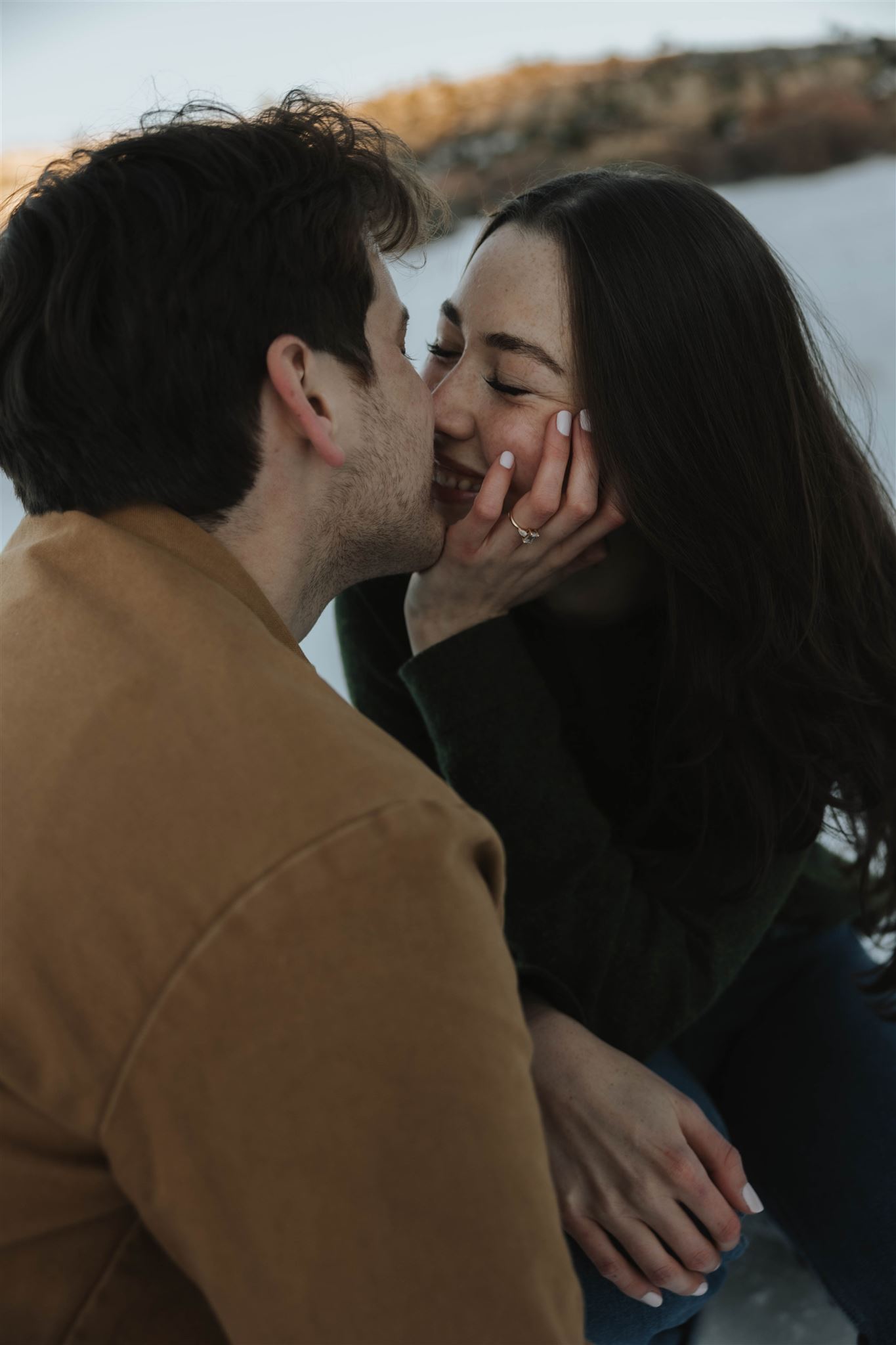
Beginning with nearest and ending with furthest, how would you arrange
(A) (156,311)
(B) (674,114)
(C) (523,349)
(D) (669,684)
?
(A) (156,311) → (C) (523,349) → (D) (669,684) → (B) (674,114)

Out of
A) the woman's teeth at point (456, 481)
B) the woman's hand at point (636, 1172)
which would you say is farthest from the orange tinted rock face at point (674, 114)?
the woman's hand at point (636, 1172)

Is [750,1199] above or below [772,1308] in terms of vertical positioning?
above

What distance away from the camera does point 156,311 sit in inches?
35.7

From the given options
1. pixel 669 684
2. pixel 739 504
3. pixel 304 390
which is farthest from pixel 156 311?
pixel 669 684

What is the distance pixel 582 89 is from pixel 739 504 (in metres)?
1.97

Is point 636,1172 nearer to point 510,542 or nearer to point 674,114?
point 510,542

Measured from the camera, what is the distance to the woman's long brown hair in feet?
4.03

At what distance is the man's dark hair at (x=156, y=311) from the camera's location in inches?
35.9

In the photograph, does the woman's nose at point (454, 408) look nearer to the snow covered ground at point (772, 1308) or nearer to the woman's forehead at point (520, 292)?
the woman's forehead at point (520, 292)

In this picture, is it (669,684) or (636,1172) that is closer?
(636,1172)

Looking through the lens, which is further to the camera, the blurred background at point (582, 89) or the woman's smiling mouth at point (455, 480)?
the blurred background at point (582, 89)

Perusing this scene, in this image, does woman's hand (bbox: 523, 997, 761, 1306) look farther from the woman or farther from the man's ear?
the man's ear

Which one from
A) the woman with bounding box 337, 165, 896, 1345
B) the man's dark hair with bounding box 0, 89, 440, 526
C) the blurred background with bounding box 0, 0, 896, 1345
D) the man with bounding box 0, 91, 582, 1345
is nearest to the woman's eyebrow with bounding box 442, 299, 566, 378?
the woman with bounding box 337, 165, 896, 1345

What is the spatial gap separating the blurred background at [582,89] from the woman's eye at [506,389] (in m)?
1.27
